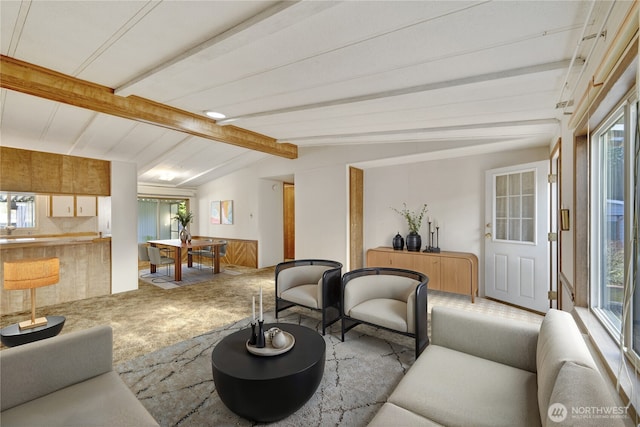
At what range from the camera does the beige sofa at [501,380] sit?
3.31 ft

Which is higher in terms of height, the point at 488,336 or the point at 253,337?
the point at 488,336

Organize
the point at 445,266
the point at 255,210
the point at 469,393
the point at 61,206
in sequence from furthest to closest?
the point at 255,210 → the point at 61,206 → the point at 445,266 → the point at 469,393

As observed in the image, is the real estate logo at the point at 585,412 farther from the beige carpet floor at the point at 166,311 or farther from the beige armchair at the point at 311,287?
the beige carpet floor at the point at 166,311

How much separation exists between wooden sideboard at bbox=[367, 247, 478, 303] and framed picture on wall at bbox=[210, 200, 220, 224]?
5.02 meters

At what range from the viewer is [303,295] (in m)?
3.25

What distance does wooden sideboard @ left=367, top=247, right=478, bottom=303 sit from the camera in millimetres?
4105

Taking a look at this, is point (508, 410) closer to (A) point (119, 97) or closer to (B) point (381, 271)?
(B) point (381, 271)

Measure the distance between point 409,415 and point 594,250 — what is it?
1848 millimetres

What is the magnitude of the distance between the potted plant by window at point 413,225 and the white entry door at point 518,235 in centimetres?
99

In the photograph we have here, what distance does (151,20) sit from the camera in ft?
5.47

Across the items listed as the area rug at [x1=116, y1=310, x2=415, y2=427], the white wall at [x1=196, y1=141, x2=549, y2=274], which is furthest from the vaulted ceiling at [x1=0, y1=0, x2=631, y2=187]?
the area rug at [x1=116, y1=310, x2=415, y2=427]

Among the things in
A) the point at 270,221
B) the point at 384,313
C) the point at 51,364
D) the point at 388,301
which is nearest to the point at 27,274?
the point at 51,364

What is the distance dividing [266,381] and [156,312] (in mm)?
2919

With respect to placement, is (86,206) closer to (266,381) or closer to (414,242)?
(266,381)
